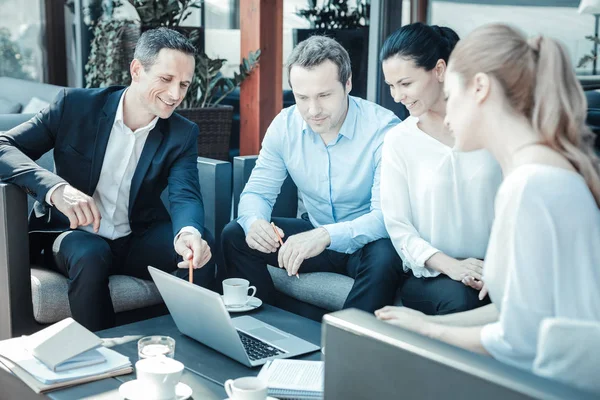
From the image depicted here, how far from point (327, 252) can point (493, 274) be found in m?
1.32

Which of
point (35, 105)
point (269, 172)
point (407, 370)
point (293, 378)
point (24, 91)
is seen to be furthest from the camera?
point (24, 91)

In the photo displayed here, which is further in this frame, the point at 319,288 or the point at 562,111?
the point at 319,288

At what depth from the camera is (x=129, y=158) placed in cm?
272

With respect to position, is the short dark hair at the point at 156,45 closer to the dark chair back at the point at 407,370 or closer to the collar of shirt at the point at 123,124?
the collar of shirt at the point at 123,124

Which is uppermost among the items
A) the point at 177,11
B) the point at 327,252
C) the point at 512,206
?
the point at 177,11

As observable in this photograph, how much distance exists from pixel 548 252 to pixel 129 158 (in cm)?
181

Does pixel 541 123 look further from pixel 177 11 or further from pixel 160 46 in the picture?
pixel 177 11

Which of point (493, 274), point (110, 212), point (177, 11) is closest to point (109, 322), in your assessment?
point (110, 212)

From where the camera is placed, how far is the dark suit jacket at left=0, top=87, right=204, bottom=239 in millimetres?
2664

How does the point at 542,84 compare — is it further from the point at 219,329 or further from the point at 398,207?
the point at 398,207

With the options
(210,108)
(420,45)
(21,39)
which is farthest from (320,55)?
(21,39)

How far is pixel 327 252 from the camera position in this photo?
268cm

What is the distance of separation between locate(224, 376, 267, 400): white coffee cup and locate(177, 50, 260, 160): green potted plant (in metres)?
3.49

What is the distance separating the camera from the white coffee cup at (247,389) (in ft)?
4.82
